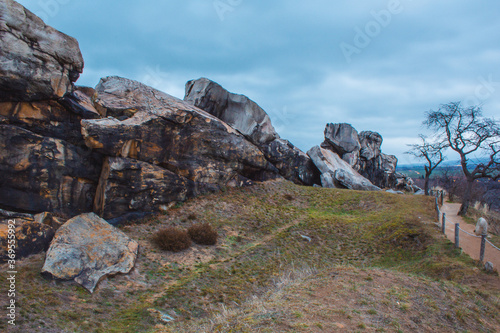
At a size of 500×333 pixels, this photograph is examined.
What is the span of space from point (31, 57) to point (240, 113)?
66.0 feet

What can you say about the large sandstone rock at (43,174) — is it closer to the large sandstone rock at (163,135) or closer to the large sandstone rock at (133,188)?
the large sandstone rock at (133,188)

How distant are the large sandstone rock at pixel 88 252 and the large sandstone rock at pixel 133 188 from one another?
7.95 ft

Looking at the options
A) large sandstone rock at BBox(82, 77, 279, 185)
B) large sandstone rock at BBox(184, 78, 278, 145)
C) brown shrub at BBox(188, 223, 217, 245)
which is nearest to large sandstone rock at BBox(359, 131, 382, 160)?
large sandstone rock at BBox(184, 78, 278, 145)

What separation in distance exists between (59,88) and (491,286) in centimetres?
2534

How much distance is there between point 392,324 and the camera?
7.83 meters

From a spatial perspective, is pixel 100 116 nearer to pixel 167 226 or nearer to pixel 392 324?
pixel 167 226

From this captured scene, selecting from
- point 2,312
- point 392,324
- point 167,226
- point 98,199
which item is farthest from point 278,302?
point 98,199

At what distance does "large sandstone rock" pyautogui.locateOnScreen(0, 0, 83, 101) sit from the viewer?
15.4 metres

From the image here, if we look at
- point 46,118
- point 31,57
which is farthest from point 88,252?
point 31,57

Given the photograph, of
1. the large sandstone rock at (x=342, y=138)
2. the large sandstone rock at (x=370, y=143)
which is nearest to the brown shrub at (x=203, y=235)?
the large sandstone rock at (x=342, y=138)

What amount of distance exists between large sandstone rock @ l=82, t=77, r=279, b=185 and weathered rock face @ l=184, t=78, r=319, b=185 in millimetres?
3492

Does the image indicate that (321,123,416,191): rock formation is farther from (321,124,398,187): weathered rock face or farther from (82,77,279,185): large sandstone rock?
(82,77,279,185): large sandstone rock

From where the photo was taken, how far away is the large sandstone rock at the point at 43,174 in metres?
15.6

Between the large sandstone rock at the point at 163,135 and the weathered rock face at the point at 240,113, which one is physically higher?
the weathered rock face at the point at 240,113
